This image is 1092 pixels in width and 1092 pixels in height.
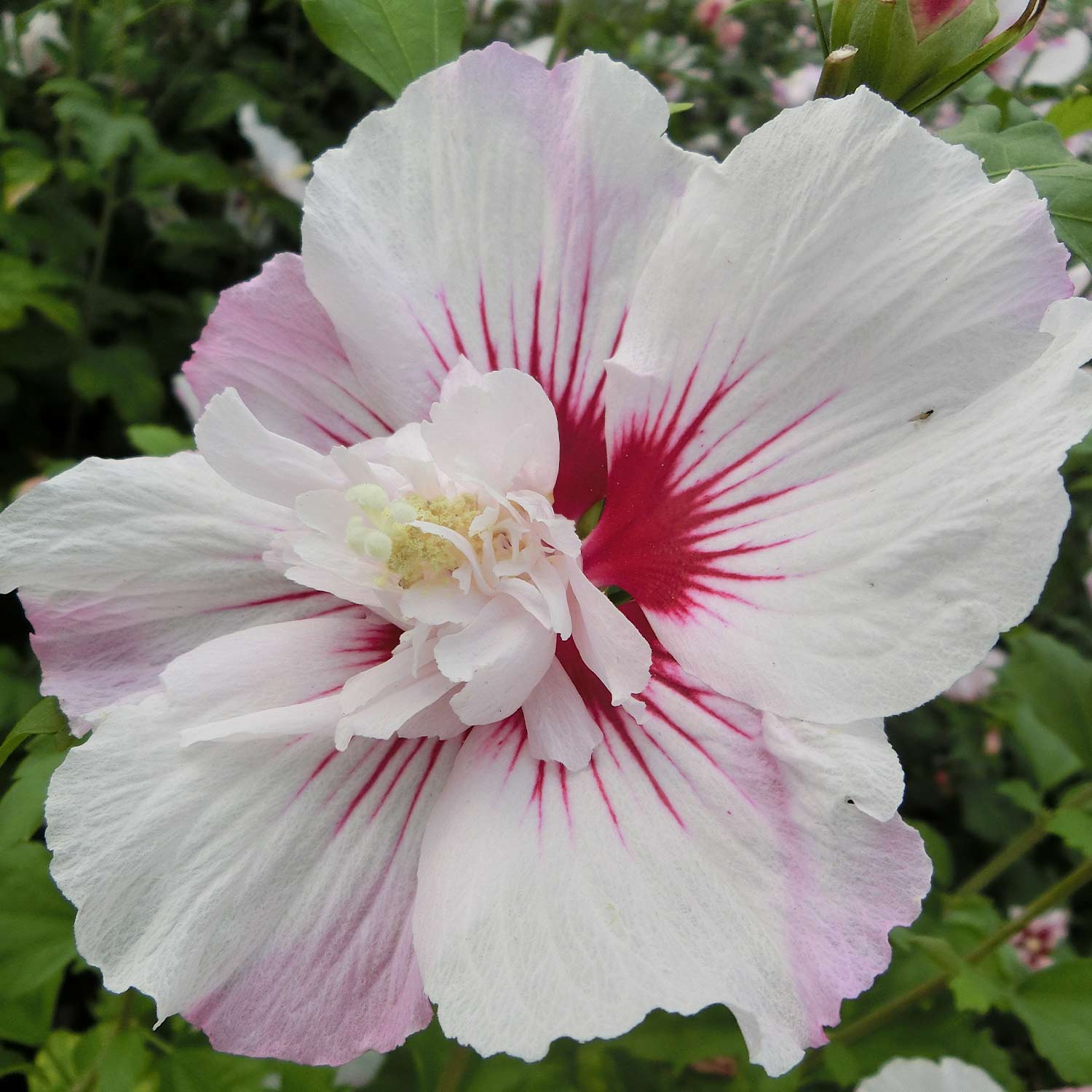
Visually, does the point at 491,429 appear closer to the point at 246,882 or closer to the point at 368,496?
the point at 368,496

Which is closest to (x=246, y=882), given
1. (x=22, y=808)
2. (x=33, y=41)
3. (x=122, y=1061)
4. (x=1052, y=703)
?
(x=22, y=808)

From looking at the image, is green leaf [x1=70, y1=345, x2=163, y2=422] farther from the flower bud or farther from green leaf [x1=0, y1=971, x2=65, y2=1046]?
the flower bud

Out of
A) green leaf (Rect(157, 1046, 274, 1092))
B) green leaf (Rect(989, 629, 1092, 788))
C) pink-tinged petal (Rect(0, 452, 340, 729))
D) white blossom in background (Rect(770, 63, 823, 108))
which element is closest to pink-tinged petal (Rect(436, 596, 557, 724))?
pink-tinged petal (Rect(0, 452, 340, 729))

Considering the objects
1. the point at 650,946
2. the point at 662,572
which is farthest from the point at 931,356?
the point at 650,946

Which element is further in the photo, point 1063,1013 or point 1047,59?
point 1047,59

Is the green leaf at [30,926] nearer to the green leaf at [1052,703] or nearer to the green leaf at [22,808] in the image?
the green leaf at [22,808]

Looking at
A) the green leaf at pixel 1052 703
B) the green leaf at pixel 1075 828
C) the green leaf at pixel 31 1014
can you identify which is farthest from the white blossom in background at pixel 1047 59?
the green leaf at pixel 31 1014
